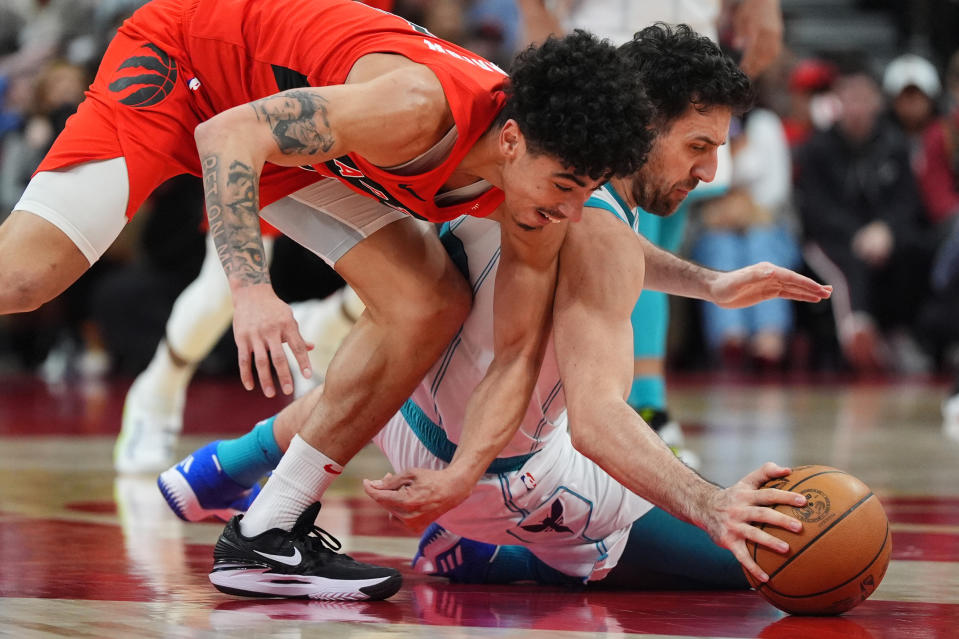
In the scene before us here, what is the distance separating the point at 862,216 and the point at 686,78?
768 cm

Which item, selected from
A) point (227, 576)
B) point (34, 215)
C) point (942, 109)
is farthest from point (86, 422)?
point (942, 109)

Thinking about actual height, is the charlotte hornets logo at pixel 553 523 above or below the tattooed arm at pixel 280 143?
below

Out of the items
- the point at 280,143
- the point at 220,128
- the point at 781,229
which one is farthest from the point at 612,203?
the point at 781,229

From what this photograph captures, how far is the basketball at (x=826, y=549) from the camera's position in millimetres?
2564

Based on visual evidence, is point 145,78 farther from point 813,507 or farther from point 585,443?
point 813,507

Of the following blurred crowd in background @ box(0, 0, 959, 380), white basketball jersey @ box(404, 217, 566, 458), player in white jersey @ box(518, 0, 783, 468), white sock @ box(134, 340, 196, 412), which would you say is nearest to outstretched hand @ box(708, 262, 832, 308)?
white basketball jersey @ box(404, 217, 566, 458)

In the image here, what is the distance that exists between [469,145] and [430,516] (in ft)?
2.59

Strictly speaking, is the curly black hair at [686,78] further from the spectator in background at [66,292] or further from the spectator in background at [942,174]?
the spectator in background at [942,174]

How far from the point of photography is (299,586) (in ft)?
9.52

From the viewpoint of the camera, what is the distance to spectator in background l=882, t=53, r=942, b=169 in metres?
10.9

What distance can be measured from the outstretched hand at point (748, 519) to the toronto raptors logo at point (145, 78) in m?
1.73

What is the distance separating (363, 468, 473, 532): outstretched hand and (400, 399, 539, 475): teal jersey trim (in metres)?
0.22

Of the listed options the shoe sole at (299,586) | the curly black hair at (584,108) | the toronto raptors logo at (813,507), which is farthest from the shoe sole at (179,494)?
the toronto raptors logo at (813,507)

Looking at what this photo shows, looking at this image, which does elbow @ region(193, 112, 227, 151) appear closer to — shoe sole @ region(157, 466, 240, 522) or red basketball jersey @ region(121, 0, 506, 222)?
red basketball jersey @ region(121, 0, 506, 222)
